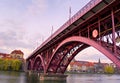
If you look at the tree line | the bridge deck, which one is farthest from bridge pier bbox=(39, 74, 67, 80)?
the tree line

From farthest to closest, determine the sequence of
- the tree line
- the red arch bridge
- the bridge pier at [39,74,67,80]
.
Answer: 1. the tree line
2. the bridge pier at [39,74,67,80]
3. the red arch bridge

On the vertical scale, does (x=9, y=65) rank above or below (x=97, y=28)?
below

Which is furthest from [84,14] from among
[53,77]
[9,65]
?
[9,65]

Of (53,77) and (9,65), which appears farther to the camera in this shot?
(9,65)

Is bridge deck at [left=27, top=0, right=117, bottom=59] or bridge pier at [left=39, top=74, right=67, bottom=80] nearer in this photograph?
bridge deck at [left=27, top=0, right=117, bottom=59]

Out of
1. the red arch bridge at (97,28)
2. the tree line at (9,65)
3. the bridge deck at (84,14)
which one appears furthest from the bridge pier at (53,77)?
the tree line at (9,65)

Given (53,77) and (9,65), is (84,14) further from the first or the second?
(9,65)

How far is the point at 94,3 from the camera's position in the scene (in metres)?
21.6

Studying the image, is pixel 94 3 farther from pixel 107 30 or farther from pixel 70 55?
pixel 70 55

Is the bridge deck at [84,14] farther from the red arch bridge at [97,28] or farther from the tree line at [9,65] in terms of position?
the tree line at [9,65]

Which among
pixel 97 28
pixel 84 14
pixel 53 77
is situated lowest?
pixel 53 77

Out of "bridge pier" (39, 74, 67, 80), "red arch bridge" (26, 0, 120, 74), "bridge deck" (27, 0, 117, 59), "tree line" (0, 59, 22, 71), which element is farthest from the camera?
"tree line" (0, 59, 22, 71)

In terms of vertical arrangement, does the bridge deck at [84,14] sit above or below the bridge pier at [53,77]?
above

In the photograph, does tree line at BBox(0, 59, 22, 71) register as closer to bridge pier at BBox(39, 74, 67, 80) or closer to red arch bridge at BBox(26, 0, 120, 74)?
bridge pier at BBox(39, 74, 67, 80)
